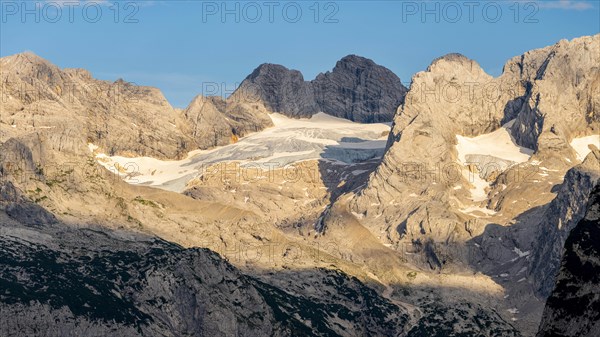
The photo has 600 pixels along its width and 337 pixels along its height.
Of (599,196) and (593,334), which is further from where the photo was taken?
(599,196)

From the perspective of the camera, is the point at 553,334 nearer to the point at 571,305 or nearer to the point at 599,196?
the point at 571,305

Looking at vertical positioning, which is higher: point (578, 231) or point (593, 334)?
point (578, 231)

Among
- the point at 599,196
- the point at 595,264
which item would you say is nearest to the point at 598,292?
the point at 595,264

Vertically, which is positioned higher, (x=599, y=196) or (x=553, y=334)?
(x=599, y=196)

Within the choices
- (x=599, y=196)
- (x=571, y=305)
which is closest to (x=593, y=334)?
(x=571, y=305)

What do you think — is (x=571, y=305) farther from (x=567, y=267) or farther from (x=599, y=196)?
(x=599, y=196)

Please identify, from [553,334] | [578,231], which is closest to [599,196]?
[578,231]

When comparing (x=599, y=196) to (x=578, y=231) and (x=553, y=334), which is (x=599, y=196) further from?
(x=553, y=334)
